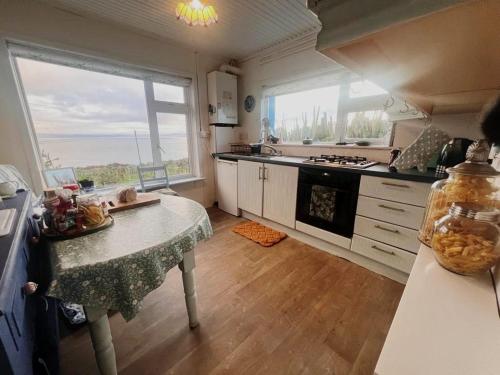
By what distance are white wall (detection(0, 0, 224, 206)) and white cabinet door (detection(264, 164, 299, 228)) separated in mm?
1969

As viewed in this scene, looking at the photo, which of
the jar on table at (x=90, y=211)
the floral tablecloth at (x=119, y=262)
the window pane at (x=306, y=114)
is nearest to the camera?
the floral tablecloth at (x=119, y=262)

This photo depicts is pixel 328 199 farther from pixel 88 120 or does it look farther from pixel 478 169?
pixel 88 120

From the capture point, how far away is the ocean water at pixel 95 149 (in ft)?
7.13

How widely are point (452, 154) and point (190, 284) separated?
2.04 meters

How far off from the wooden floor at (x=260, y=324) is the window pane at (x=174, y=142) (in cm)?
174

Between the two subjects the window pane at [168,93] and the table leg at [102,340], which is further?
the window pane at [168,93]

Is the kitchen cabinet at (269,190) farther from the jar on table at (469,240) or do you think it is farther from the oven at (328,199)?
the jar on table at (469,240)

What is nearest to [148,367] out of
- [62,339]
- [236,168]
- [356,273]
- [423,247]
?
[62,339]

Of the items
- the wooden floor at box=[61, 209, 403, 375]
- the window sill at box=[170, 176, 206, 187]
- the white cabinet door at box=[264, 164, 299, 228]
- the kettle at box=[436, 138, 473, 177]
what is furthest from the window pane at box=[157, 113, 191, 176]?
the kettle at box=[436, 138, 473, 177]

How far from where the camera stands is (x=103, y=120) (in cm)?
240

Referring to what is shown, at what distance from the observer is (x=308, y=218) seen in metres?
2.19

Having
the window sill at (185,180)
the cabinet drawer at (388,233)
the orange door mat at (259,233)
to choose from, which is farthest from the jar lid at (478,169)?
the window sill at (185,180)

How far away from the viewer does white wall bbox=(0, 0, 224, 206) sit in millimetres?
1778

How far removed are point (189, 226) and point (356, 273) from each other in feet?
5.35
